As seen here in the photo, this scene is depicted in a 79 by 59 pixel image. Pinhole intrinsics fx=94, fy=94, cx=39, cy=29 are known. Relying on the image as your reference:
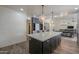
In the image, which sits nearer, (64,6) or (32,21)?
(64,6)

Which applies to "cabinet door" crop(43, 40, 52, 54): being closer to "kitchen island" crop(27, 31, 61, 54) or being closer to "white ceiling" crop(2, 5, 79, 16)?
"kitchen island" crop(27, 31, 61, 54)

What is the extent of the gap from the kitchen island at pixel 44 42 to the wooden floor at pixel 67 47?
94 mm

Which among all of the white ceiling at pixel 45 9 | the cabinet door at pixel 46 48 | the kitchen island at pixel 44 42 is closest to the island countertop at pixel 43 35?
the kitchen island at pixel 44 42

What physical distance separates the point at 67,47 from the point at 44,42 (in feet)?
1.81

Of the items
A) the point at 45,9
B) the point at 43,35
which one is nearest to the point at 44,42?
the point at 43,35

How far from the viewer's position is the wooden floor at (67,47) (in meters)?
2.17

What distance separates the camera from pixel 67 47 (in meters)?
2.22

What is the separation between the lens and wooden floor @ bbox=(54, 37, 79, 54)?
217cm

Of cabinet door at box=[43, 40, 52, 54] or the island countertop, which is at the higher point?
the island countertop

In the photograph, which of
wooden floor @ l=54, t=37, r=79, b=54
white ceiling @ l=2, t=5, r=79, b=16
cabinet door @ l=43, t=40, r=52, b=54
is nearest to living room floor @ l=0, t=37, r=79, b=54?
wooden floor @ l=54, t=37, r=79, b=54
